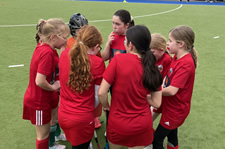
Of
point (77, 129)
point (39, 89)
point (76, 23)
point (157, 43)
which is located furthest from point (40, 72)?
point (157, 43)

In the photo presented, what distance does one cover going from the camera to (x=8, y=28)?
10.5m

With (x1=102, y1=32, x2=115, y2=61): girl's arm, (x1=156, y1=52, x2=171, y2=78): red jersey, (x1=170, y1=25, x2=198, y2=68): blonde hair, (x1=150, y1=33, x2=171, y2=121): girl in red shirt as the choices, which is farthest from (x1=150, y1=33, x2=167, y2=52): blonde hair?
(x1=102, y1=32, x2=115, y2=61): girl's arm

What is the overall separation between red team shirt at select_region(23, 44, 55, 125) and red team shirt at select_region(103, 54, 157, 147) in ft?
2.60

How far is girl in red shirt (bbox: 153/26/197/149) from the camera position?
2781mm

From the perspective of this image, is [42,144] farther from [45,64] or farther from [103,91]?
[103,91]

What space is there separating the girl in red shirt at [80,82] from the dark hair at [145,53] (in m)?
0.47

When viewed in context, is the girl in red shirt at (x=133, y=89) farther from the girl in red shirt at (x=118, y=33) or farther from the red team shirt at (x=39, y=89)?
the girl in red shirt at (x=118, y=33)

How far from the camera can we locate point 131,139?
99.3 inches

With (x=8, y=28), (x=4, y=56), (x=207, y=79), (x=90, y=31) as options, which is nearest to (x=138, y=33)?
(x=90, y=31)

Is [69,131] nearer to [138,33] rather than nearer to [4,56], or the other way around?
[138,33]

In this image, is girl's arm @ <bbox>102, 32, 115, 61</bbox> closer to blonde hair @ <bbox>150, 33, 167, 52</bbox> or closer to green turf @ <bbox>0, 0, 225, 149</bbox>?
blonde hair @ <bbox>150, 33, 167, 52</bbox>

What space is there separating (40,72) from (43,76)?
6 centimetres

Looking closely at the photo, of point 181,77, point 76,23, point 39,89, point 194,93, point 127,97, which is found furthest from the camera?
point 194,93

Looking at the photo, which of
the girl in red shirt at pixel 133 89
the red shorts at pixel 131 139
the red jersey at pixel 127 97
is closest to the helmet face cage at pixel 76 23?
the girl in red shirt at pixel 133 89
